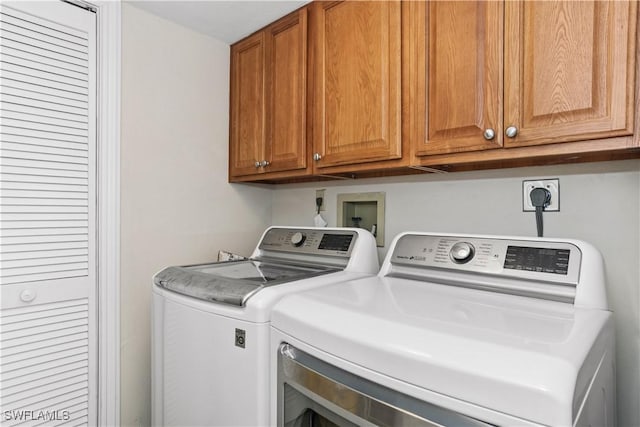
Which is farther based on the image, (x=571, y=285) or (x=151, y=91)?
(x=151, y=91)

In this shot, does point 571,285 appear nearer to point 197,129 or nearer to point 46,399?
point 197,129

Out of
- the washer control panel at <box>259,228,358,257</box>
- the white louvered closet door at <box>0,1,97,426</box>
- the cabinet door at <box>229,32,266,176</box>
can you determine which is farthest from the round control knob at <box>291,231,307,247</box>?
the white louvered closet door at <box>0,1,97,426</box>

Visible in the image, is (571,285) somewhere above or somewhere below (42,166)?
below

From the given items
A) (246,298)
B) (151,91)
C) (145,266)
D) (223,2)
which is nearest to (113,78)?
(151,91)

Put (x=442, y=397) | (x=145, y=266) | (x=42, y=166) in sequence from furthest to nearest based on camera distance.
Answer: (x=145, y=266), (x=42, y=166), (x=442, y=397)

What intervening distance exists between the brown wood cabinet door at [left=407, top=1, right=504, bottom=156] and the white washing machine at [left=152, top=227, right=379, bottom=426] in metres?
0.57

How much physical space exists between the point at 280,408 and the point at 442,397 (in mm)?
516

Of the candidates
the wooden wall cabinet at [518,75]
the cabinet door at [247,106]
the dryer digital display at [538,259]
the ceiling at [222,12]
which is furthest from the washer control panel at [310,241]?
the ceiling at [222,12]

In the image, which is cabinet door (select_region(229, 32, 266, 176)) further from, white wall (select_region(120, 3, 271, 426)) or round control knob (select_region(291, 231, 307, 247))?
round control knob (select_region(291, 231, 307, 247))

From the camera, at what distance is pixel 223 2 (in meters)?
1.60

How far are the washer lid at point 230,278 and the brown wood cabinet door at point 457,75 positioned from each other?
66 cm

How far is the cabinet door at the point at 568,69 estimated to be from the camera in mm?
905

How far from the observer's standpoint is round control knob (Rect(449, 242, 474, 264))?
119 centimetres

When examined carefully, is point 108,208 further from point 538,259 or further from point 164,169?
point 538,259
